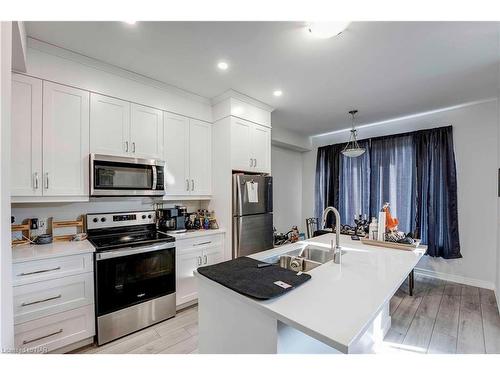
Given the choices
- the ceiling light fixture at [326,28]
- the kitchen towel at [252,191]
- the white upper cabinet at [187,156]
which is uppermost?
the ceiling light fixture at [326,28]

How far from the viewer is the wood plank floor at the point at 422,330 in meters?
1.90

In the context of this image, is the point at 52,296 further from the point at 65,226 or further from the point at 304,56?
the point at 304,56

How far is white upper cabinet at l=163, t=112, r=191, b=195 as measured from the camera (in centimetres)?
266

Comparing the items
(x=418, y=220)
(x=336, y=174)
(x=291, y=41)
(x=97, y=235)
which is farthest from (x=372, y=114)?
(x=97, y=235)

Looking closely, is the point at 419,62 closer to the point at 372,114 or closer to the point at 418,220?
the point at 372,114

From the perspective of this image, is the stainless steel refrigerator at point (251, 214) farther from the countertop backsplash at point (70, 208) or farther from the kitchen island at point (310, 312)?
the kitchen island at point (310, 312)

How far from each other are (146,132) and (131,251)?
1.26 m

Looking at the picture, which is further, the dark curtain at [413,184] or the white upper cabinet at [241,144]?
the dark curtain at [413,184]

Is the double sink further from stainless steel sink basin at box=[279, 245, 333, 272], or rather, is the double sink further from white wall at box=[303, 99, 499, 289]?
white wall at box=[303, 99, 499, 289]

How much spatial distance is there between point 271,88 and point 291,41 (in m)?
0.85

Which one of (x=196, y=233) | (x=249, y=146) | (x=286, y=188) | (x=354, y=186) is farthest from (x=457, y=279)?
(x=196, y=233)

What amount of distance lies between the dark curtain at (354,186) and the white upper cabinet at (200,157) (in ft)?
8.97

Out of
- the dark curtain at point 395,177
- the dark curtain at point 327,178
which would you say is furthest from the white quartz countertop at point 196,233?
the dark curtain at point 395,177

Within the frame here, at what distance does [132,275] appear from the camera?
210cm
